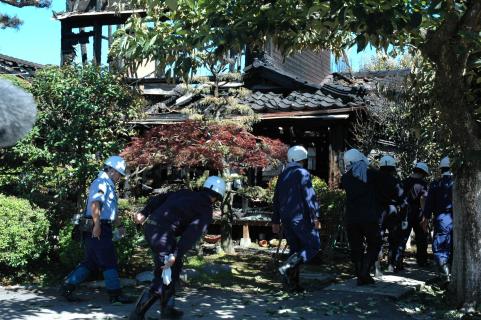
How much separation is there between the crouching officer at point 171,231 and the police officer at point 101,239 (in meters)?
1.19

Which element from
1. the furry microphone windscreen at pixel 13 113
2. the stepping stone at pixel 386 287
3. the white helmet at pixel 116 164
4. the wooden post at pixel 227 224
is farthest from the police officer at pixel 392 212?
the furry microphone windscreen at pixel 13 113

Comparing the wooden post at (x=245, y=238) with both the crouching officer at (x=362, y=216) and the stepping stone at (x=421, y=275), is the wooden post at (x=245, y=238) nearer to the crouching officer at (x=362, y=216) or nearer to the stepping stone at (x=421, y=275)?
the stepping stone at (x=421, y=275)

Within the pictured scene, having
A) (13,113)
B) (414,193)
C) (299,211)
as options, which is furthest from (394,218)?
(13,113)

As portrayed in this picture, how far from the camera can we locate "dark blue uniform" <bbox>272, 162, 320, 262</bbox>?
7.71 metres

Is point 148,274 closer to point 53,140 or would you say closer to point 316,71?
point 53,140

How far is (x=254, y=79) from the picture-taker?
15.1m

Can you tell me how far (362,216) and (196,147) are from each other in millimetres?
2782

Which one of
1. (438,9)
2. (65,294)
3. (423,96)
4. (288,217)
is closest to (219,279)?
(288,217)

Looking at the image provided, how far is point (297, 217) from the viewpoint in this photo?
7.76m

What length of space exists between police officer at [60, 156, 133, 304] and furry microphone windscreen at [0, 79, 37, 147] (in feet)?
16.8

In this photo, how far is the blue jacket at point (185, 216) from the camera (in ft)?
19.2

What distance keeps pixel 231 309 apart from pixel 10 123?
5.33 metres

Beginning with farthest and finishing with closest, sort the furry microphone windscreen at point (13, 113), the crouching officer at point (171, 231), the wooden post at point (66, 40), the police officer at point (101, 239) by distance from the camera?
the wooden post at point (66, 40), the police officer at point (101, 239), the crouching officer at point (171, 231), the furry microphone windscreen at point (13, 113)

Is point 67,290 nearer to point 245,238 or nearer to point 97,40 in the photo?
point 245,238
